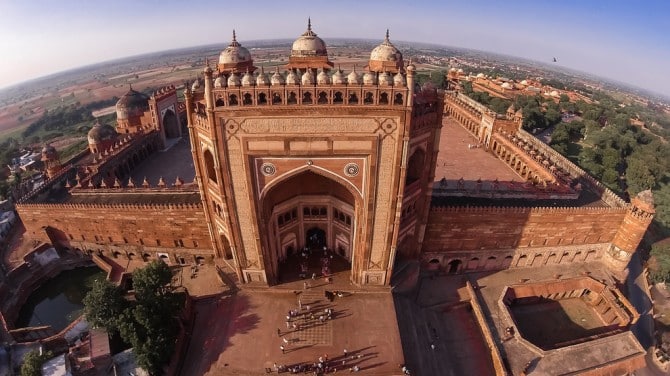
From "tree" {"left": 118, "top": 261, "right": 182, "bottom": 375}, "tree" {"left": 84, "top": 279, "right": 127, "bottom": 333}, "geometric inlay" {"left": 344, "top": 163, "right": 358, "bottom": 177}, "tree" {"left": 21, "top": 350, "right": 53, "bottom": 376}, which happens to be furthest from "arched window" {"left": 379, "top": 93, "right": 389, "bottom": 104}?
"tree" {"left": 21, "top": 350, "right": 53, "bottom": 376}

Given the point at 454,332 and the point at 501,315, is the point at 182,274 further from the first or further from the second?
the point at 501,315

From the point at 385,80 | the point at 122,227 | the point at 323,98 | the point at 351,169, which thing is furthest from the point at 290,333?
the point at 122,227

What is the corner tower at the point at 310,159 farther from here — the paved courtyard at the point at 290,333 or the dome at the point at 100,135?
the dome at the point at 100,135

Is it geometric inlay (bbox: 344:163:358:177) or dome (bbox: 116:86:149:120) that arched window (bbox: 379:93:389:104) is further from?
dome (bbox: 116:86:149:120)

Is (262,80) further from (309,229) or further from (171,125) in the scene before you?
(171,125)

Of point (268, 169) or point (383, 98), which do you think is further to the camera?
point (268, 169)

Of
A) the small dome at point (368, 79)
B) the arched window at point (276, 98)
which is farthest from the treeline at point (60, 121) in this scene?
the small dome at point (368, 79)
